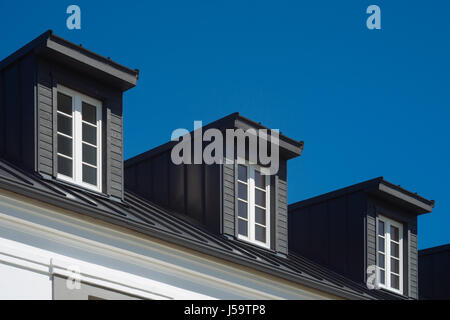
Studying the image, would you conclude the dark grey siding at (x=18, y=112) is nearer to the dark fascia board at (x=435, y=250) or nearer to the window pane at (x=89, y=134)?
the window pane at (x=89, y=134)

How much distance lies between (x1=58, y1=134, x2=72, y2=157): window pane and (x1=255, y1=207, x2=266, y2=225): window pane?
4.50 metres

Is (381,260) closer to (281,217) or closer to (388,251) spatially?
(388,251)

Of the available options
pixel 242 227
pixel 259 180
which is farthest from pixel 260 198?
pixel 242 227

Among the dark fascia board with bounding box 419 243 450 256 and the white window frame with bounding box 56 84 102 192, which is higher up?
the white window frame with bounding box 56 84 102 192

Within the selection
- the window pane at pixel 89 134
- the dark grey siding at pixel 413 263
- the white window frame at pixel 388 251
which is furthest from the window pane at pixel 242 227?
the dark grey siding at pixel 413 263

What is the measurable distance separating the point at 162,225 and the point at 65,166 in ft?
5.85

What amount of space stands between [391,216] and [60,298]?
10217 mm

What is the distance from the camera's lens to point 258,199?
19.4 metres

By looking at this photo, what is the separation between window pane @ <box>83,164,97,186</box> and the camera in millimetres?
16219

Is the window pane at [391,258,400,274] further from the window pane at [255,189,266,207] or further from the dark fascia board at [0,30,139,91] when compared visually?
the dark fascia board at [0,30,139,91]

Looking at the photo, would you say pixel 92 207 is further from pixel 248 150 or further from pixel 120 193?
pixel 248 150

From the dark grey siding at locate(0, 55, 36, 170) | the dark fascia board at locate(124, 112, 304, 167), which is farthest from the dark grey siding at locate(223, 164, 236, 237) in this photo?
the dark grey siding at locate(0, 55, 36, 170)
